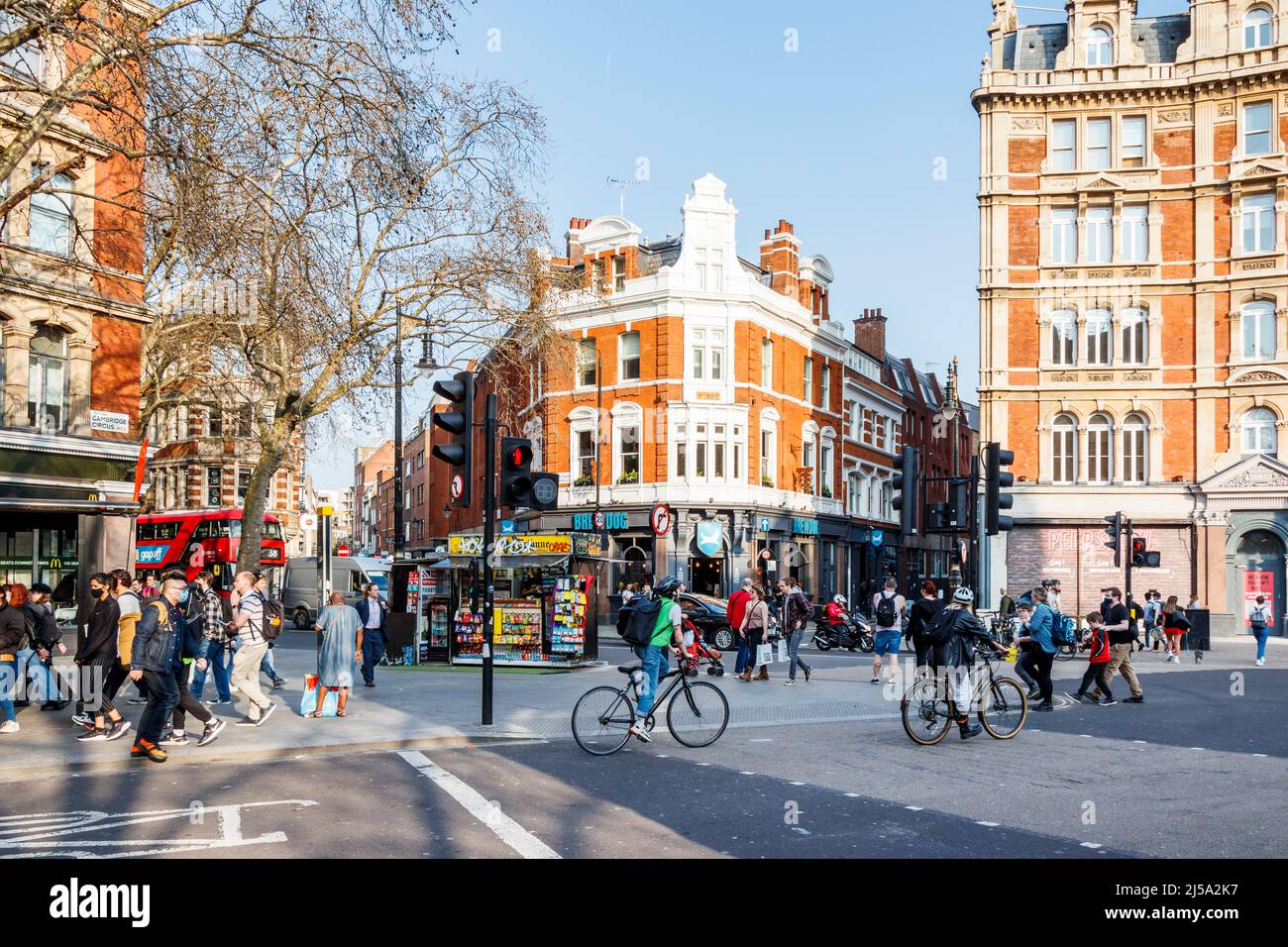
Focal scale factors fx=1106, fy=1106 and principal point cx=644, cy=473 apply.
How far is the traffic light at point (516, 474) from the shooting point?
12.5 m

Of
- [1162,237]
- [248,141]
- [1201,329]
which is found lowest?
[248,141]

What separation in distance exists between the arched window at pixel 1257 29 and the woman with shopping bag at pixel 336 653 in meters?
36.4

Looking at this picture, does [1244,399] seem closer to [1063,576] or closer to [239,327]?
[1063,576]

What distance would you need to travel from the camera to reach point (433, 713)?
1462 cm

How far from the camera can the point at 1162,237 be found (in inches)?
1473

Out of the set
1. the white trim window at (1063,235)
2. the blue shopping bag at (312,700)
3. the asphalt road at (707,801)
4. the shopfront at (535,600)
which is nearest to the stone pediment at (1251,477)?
the white trim window at (1063,235)

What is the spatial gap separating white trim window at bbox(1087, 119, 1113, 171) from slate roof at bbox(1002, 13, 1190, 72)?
2732mm

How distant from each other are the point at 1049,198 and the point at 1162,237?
3.93 metres

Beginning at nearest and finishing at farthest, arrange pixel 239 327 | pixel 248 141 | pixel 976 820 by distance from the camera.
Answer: pixel 976 820, pixel 248 141, pixel 239 327

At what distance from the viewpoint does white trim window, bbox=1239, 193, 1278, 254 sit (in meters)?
36.3

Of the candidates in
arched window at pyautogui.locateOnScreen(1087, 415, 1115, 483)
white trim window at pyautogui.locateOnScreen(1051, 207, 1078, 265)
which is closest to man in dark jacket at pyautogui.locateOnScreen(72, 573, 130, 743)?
arched window at pyautogui.locateOnScreen(1087, 415, 1115, 483)

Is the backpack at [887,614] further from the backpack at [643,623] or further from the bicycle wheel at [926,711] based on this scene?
the backpack at [643,623]
